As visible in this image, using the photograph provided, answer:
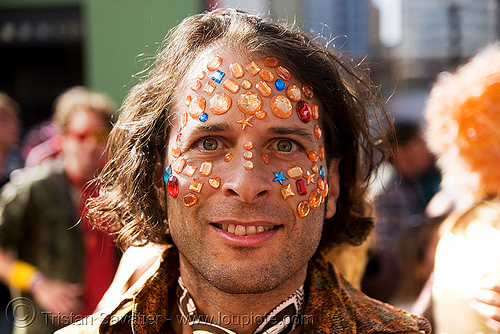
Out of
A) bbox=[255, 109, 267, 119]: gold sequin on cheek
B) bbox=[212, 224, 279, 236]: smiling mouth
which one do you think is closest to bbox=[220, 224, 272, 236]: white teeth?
bbox=[212, 224, 279, 236]: smiling mouth

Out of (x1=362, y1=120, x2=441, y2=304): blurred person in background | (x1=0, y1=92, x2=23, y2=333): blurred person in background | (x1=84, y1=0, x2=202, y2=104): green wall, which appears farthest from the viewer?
(x1=84, y1=0, x2=202, y2=104): green wall

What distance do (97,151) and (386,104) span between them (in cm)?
213

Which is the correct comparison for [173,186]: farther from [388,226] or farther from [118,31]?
[118,31]

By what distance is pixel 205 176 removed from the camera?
1.73 metres

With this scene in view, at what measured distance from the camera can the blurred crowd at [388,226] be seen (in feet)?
7.35

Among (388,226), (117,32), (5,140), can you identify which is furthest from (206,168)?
(117,32)

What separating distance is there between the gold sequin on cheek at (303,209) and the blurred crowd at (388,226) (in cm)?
58

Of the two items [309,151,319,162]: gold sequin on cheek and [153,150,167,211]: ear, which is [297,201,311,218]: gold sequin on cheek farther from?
[153,150,167,211]: ear

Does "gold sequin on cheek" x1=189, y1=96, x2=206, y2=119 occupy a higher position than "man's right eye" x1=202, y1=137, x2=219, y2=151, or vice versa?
"gold sequin on cheek" x1=189, y1=96, x2=206, y2=119

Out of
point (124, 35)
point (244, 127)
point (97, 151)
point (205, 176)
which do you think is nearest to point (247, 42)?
point (244, 127)

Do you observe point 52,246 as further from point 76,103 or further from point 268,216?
point 268,216

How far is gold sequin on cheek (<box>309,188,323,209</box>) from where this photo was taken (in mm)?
1784

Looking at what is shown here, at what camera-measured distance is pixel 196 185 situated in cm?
173

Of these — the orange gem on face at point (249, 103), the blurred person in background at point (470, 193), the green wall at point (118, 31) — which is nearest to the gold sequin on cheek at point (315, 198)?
A: the orange gem on face at point (249, 103)
